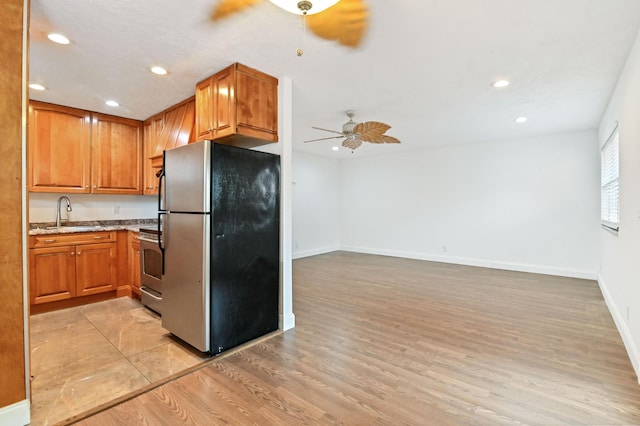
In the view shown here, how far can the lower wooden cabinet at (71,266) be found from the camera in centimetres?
338

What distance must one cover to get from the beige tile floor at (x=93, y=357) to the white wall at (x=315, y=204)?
4.06 m

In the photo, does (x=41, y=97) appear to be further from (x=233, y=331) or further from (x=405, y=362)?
(x=405, y=362)

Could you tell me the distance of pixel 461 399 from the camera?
6.40 feet

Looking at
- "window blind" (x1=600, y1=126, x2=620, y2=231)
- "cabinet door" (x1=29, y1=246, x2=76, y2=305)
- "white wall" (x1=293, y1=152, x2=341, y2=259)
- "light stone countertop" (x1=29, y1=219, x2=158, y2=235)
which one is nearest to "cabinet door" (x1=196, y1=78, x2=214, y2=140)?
"light stone countertop" (x1=29, y1=219, x2=158, y2=235)

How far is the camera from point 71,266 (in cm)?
361

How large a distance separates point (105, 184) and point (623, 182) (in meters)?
5.88

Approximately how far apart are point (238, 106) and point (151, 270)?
2101 mm

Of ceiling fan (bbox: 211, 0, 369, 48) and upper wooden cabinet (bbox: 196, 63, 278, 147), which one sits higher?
ceiling fan (bbox: 211, 0, 369, 48)

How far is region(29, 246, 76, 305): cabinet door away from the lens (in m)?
3.37

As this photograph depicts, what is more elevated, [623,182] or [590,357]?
[623,182]

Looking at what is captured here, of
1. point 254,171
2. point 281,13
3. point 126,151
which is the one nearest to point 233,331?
point 254,171

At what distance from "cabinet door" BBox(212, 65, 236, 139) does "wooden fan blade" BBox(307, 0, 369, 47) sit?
0.93 meters

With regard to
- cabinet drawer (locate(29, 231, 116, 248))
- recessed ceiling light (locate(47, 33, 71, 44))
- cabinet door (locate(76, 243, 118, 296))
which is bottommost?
cabinet door (locate(76, 243, 118, 296))

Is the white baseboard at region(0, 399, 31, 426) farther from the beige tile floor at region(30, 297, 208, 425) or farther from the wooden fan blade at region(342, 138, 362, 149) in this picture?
the wooden fan blade at region(342, 138, 362, 149)
